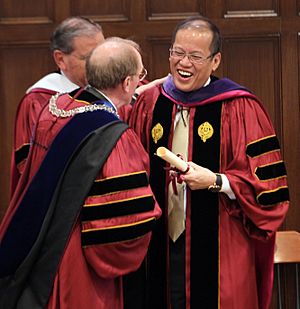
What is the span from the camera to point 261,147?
331 centimetres

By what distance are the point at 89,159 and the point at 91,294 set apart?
1.86 feet

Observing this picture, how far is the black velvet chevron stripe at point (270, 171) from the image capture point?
10.8 feet

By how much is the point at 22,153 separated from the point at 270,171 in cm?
139

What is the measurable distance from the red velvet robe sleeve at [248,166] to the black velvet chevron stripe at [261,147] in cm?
1

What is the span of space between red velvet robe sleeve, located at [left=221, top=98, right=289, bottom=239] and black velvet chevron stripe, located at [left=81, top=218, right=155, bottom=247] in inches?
21.9

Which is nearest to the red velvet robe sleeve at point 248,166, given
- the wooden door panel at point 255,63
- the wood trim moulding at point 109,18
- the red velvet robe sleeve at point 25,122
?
the red velvet robe sleeve at point 25,122

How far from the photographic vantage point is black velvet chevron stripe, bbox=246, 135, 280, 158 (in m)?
3.29

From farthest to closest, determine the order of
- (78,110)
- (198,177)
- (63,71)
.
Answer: (63,71) < (198,177) < (78,110)

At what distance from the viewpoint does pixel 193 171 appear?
3182 mm

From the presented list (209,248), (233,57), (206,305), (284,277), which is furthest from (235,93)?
(284,277)

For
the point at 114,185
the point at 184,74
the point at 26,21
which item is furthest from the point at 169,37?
the point at 114,185

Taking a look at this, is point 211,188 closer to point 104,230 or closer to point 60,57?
point 104,230

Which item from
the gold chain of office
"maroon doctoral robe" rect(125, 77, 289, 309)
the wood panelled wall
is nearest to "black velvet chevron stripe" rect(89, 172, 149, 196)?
the gold chain of office

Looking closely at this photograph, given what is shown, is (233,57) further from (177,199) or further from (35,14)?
(177,199)
